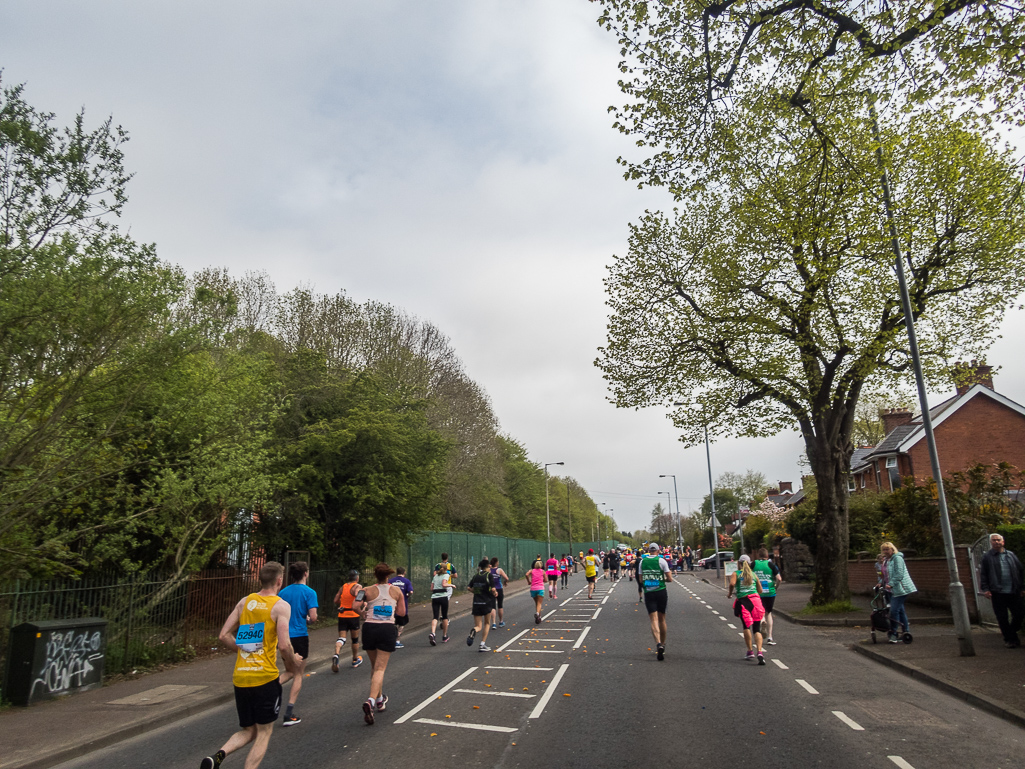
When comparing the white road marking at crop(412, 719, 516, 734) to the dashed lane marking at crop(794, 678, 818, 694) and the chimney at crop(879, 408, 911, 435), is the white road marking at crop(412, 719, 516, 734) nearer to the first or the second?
the dashed lane marking at crop(794, 678, 818, 694)

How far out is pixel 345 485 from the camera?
19.0 metres

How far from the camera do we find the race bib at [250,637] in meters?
5.27

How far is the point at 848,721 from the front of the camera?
7.01m

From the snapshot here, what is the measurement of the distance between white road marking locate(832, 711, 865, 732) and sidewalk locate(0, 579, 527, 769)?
7.56 m

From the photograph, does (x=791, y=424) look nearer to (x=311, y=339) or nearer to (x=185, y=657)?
(x=185, y=657)

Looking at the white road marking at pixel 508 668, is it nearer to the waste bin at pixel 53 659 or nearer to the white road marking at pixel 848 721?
the white road marking at pixel 848 721

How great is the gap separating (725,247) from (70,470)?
14.9 metres

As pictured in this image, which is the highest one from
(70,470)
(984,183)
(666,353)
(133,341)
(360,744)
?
(984,183)

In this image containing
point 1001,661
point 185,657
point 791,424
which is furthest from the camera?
point 791,424

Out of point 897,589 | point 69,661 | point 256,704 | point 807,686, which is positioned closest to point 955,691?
point 807,686

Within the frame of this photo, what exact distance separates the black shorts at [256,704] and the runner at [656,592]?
7290 mm

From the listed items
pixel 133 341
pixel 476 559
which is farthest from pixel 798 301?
pixel 476 559

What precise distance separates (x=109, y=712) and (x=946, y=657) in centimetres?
1184

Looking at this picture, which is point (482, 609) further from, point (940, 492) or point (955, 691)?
point (940, 492)
